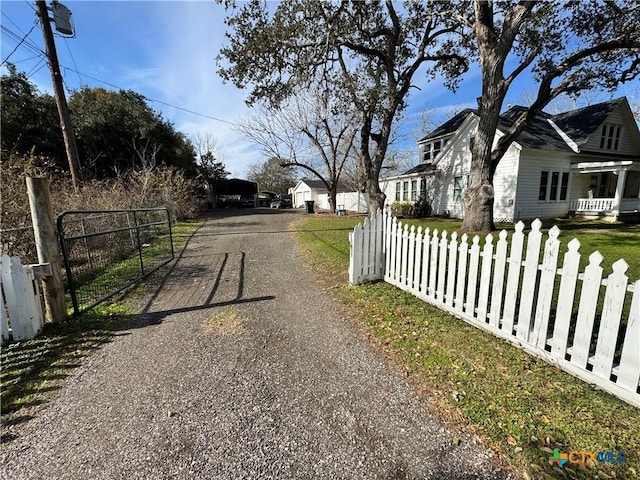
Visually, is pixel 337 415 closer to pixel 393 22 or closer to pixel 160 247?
pixel 160 247

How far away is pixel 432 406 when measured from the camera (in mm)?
2268

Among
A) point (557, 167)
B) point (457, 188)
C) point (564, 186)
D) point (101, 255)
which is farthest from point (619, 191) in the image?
point (101, 255)

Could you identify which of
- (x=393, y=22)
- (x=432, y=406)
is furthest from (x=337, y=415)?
(x=393, y=22)

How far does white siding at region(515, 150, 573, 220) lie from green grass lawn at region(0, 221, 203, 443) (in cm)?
1583

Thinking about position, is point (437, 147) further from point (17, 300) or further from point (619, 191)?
point (17, 300)

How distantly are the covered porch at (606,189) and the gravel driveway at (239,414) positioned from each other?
16.6 metres

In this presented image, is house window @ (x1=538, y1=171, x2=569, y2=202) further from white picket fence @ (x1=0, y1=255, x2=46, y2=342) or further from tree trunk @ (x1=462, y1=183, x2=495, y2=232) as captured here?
white picket fence @ (x1=0, y1=255, x2=46, y2=342)

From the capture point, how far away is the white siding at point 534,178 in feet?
44.3

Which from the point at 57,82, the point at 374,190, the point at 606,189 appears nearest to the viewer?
the point at 57,82

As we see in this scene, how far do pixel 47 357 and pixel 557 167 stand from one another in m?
19.1

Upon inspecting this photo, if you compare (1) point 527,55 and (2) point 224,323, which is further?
(1) point 527,55

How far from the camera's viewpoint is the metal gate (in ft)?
14.1

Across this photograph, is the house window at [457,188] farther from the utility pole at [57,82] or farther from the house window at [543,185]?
the utility pole at [57,82]

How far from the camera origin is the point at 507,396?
2.31 metres
